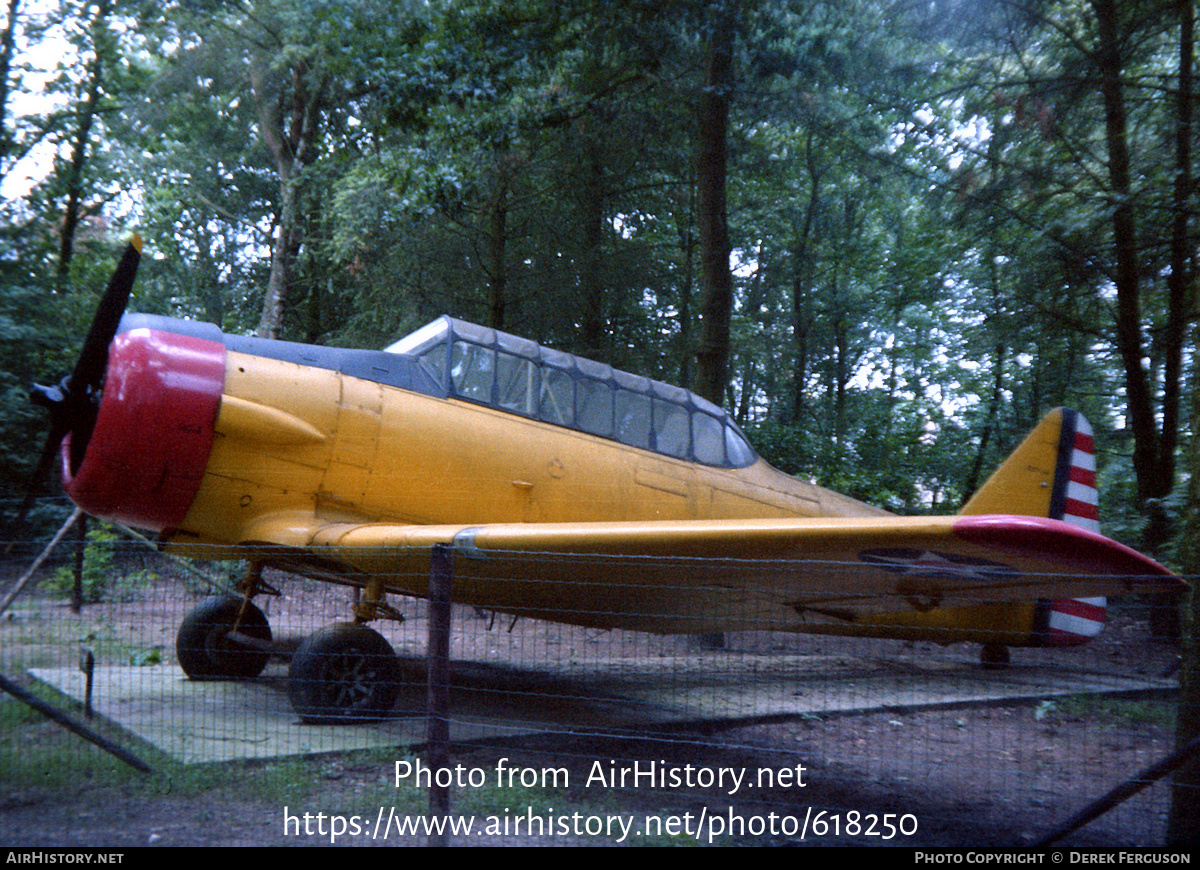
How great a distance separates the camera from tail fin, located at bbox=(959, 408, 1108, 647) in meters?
5.50

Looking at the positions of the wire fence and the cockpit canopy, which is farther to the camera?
the cockpit canopy

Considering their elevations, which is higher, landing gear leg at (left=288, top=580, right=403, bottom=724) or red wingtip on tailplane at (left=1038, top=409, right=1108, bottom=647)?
red wingtip on tailplane at (left=1038, top=409, right=1108, bottom=647)

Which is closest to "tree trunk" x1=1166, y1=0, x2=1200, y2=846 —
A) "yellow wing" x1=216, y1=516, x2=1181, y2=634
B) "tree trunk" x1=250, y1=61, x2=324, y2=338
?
"yellow wing" x1=216, y1=516, x2=1181, y2=634

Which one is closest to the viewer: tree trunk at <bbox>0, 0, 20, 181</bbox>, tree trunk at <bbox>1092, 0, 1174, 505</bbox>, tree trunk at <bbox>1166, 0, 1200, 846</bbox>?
tree trunk at <bbox>1166, 0, 1200, 846</bbox>

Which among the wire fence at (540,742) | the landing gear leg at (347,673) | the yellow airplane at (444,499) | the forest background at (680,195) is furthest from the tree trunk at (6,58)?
the landing gear leg at (347,673)

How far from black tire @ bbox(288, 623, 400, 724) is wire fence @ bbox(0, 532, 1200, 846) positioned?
2 cm

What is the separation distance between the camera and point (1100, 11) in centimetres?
747

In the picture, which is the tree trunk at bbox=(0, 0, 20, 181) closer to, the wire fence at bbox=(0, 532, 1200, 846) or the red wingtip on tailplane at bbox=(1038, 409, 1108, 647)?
the wire fence at bbox=(0, 532, 1200, 846)

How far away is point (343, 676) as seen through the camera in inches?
190

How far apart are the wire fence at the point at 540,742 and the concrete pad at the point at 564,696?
0.03 meters

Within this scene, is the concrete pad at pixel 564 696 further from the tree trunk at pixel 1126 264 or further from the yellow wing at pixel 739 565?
the tree trunk at pixel 1126 264

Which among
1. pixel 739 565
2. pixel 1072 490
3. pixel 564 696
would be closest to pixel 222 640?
pixel 564 696

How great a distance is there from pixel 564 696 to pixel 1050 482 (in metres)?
3.82

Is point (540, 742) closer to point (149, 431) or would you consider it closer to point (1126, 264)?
point (149, 431)
